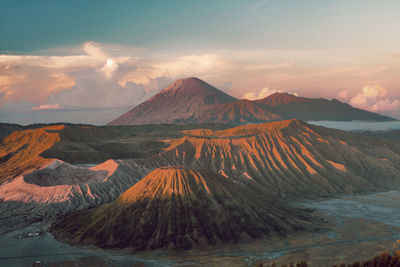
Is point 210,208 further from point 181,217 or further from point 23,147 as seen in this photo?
point 23,147

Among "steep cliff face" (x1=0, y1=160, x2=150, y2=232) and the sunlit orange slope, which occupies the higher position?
the sunlit orange slope

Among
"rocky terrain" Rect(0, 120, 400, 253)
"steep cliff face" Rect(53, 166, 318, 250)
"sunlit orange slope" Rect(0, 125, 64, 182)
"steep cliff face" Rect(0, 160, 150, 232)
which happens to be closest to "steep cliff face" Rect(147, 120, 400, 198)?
"rocky terrain" Rect(0, 120, 400, 253)

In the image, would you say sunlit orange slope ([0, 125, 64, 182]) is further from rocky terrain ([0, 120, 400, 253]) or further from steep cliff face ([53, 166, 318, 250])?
steep cliff face ([53, 166, 318, 250])

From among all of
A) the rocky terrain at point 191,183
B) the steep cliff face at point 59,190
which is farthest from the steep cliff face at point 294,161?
the steep cliff face at point 59,190

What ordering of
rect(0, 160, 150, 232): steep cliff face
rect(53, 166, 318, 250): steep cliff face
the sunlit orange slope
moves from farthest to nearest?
the sunlit orange slope, rect(0, 160, 150, 232): steep cliff face, rect(53, 166, 318, 250): steep cliff face

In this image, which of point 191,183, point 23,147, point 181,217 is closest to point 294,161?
point 191,183
